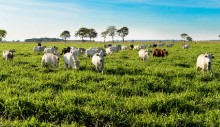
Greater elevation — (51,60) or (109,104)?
(51,60)

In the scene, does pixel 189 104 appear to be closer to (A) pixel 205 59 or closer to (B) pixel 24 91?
(B) pixel 24 91

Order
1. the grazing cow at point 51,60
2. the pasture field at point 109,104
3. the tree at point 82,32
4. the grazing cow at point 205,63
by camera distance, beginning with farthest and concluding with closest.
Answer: the tree at point 82,32, the grazing cow at point 51,60, the grazing cow at point 205,63, the pasture field at point 109,104

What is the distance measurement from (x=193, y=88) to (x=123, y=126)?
588 centimetres

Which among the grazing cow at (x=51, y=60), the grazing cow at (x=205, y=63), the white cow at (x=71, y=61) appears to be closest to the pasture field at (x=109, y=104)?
the grazing cow at (x=205, y=63)

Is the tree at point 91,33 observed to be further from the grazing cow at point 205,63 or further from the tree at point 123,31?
the grazing cow at point 205,63

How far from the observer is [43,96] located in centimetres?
1038

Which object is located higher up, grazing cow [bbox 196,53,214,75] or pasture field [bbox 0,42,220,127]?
grazing cow [bbox 196,53,214,75]

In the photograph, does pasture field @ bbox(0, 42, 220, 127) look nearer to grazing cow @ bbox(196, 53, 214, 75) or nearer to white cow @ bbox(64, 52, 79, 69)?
grazing cow @ bbox(196, 53, 214, 75)

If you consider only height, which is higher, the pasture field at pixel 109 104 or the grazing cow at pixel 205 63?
the grazing cow at pixel 205 63

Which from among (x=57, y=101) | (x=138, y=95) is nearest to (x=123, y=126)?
(x=57, y=101)

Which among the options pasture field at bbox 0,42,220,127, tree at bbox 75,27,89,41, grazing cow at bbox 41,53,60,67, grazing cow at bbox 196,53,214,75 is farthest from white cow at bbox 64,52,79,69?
tree at bbox 75,27,89,41

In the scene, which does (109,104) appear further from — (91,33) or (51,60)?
(91,33)

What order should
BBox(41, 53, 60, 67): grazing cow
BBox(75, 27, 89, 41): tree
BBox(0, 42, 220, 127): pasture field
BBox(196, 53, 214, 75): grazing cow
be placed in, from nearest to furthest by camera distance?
BBox(0, 42, 220, 127): pasture field < BBox(196, 53, 214, 75): grazing cow < BBox(41, 53, 60, 67): grazing cow < BBox(75, 27, 89, 41): tree

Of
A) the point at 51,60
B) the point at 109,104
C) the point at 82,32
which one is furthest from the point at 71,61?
the point at 82,32
